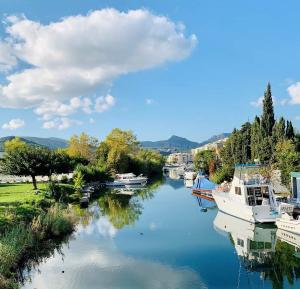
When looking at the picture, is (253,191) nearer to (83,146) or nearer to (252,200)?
(252,200)

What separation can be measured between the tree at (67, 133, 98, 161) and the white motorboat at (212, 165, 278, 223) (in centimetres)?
5211

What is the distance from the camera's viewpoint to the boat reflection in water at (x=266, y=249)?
713 inches

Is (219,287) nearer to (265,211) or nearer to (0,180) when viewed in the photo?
(265,211)

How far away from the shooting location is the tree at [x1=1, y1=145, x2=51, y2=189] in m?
41.2

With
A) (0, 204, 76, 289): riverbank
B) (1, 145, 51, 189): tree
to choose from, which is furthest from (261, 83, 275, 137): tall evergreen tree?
(0, 204, 76, 289): riverbank

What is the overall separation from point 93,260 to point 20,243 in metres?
4.40

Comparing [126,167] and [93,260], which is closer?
[93,260]

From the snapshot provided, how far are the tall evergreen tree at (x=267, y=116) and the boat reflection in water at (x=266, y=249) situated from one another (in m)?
29.7

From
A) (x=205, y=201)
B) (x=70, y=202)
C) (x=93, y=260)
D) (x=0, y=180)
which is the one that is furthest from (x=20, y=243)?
(x=0, y=180)

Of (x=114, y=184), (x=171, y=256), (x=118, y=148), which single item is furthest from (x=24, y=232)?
(x=118, y=148)

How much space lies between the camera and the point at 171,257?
70.1ft

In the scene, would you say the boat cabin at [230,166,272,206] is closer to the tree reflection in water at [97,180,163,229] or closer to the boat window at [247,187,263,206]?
the boat window at [247,187,263,206]

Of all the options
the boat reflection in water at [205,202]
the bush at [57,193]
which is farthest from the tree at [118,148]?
the bush at [57,193]

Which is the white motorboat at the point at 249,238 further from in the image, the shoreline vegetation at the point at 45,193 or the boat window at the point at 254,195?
the shoreline vegetation at the point at 45,193
